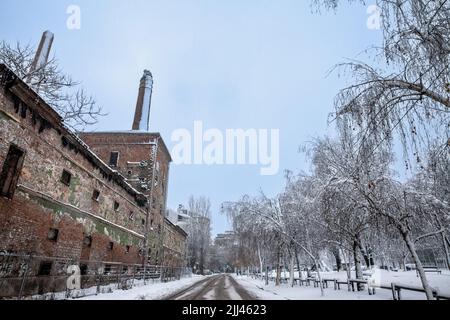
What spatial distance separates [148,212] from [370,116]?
74.6 feet

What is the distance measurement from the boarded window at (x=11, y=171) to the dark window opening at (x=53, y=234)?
2.70 meters

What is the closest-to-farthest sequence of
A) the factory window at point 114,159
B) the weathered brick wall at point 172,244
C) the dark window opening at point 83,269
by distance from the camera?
the dark window opening at point 83,269 → the factory window at point 114,159 → the weathered brick wall at point 172,244

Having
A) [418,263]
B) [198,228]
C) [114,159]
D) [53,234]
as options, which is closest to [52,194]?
[53,234]

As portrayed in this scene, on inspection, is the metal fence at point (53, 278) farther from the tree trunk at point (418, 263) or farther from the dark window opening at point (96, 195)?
the tree trunk at point (418, 263)

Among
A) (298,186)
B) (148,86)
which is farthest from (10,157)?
(148,86)

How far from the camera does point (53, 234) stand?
10.9 m

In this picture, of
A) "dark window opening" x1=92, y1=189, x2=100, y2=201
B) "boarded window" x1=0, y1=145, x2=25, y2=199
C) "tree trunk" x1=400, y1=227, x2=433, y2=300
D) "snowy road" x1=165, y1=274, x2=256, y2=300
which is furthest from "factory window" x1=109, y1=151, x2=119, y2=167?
"tree trunk" x1=400, y1=227, x2=433, y2=300

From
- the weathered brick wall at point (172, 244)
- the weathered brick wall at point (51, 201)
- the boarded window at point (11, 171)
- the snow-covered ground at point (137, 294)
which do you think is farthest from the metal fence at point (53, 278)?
the weathered brick wall at point (172, 244)

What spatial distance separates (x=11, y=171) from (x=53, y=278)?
4.56 metres

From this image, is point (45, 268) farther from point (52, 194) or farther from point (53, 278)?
point (52, 194)

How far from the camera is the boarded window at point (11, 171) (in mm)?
8445
